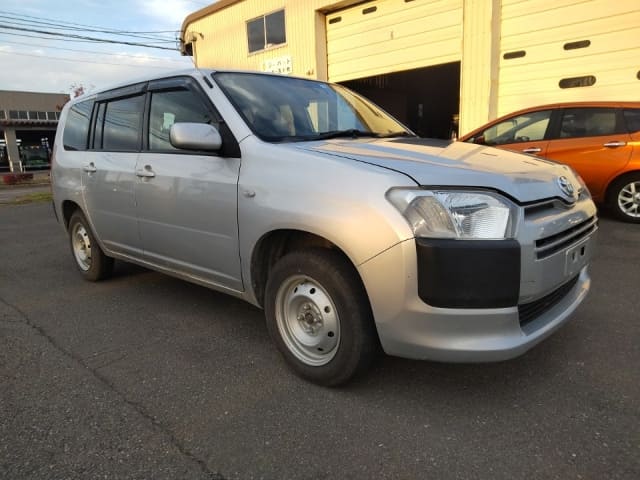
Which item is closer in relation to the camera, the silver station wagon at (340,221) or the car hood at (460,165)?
the silver station wagon at (340,221)

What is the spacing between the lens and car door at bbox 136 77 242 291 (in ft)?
9.41

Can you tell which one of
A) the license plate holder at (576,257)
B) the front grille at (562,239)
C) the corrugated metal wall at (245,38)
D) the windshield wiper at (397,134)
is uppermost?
the corrugated metal wall at (245,38)

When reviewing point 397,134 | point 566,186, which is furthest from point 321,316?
point 397,134

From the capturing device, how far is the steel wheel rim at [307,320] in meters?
2.45

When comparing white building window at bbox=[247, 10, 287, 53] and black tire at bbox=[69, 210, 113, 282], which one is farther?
white building window at bbox=[247, 10, 287, 53]

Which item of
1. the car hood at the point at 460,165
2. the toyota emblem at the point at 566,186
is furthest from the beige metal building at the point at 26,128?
the toyota emblem at the point at 566,186

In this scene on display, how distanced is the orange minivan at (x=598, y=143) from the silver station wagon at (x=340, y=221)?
3966mm

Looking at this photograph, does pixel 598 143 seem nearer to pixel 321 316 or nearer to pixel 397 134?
pixel 397 134

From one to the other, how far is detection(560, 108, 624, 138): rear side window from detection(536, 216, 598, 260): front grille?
4.50 meters

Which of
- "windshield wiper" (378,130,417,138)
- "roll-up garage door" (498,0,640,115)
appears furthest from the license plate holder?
"roll-up garage door" (498,0,640,115)

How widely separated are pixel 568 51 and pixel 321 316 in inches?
328

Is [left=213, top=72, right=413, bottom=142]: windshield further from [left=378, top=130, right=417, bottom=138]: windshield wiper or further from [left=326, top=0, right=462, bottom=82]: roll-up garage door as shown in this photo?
[left=326, top=0, right=462, bottom=82]: roll-up garage door

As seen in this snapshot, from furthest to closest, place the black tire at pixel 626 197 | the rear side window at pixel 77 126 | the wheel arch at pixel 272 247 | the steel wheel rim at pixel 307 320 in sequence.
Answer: the black tire at pixel 626 197 < the rear side window at pixel 77 126 < the wheel arch at pixel 272 247 < the steel wheel rim at pixel 307 320

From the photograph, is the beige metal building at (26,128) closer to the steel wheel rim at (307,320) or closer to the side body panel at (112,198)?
the side body panel at (112,198)
